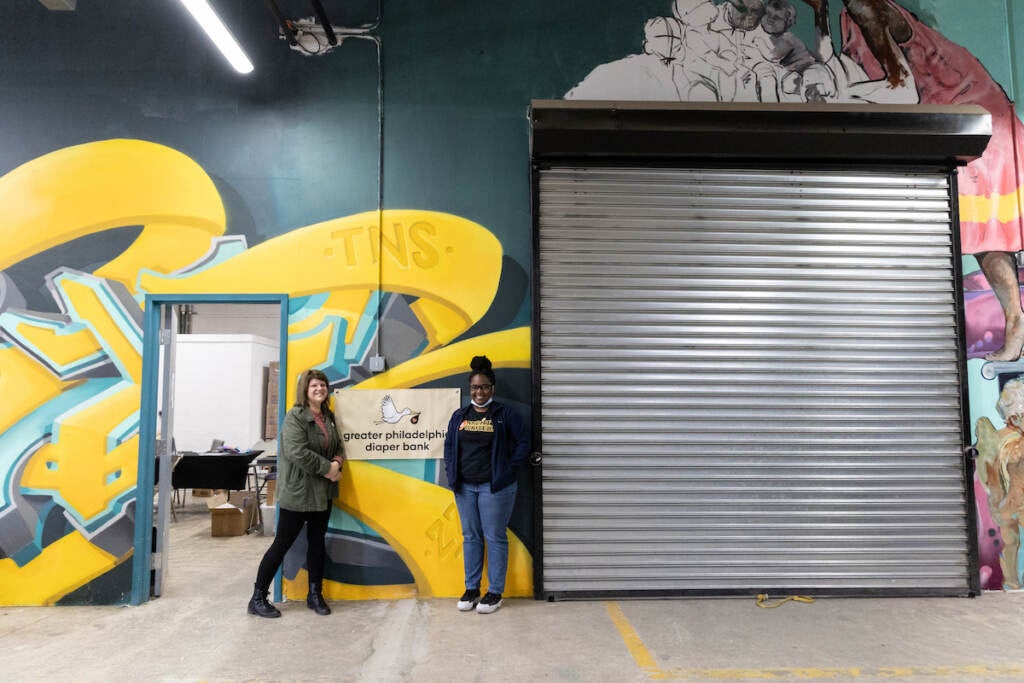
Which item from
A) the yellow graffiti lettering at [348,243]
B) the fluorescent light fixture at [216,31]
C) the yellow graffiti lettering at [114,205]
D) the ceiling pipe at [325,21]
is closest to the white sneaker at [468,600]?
the yellow graffiti lettering at [348,243]

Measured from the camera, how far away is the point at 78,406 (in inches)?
167

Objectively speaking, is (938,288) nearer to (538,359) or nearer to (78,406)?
(538,359)

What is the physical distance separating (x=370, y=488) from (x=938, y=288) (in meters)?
4.55

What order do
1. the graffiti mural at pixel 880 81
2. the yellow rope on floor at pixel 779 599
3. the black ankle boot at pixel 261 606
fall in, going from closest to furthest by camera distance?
the black ankle boot at pixel 261 606, the yellow rope on floor at pixel 779 599, the graffiti mural at pixel 880 81

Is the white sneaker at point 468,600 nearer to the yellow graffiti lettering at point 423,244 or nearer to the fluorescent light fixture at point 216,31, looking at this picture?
the yellow graffiti lettering at point 423,244

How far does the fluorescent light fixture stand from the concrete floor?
12.0 ft

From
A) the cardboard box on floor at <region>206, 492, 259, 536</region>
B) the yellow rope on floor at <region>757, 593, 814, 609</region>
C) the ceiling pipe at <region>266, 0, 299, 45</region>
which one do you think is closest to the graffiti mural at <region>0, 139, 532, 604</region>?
the ceiling pipe at <region>266, 0, 299, 45</region>

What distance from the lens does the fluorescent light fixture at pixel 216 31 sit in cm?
335

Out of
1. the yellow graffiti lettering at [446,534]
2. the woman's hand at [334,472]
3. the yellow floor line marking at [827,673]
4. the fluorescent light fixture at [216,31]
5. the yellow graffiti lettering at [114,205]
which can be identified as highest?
the fluorescent light fixture at [216,31]

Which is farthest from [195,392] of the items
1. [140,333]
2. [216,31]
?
[216,31]

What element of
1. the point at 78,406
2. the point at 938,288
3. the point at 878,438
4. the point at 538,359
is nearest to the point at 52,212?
the point at 78,406

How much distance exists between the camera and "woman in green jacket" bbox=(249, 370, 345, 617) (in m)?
3.91

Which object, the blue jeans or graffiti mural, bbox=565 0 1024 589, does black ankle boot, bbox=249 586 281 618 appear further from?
graffiti mural, bbox=565 0 1024 589

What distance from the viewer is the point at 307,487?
3.93 m
